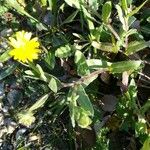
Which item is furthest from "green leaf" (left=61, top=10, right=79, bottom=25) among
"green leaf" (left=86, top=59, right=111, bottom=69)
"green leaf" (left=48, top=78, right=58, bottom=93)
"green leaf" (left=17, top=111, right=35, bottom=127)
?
"green leaf" (left=17, top=111, right=35, bottom=127)

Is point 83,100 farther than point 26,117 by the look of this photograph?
No

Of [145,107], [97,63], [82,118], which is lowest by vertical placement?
[145,107]

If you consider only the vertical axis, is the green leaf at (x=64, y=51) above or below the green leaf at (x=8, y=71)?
above

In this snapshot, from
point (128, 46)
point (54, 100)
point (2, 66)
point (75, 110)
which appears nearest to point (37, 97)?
point (54, 100)

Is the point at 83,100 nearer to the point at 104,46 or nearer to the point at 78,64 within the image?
the point at 78,64

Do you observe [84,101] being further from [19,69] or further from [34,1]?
[34,1]

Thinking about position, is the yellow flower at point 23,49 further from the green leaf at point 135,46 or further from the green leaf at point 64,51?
the green leaf at point 135,46

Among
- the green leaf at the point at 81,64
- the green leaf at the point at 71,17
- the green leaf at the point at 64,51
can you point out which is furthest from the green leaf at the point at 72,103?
the green leaf at the point at 71,17

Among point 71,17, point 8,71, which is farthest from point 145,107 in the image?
point 8,71
